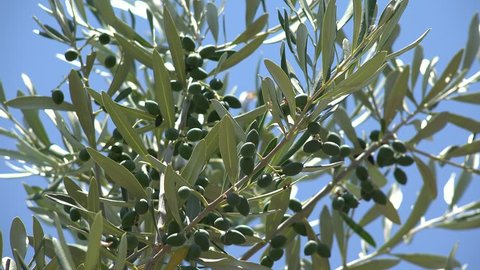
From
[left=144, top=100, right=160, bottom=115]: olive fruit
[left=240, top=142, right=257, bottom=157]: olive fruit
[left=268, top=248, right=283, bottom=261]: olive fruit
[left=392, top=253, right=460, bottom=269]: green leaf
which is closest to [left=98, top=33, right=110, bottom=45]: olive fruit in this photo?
[left=144, top=100, right=160, bottom=115]: olive fruit

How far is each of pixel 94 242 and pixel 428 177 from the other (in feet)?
4.20

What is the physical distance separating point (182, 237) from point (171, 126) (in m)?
0.42

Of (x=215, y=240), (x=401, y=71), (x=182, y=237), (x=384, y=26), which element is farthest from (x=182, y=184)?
(x=401, y=71)

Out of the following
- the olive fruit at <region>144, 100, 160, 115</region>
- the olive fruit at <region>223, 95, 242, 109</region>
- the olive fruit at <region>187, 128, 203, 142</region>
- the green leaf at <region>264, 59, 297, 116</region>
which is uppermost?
the olive fruit at <region>223, 95, 242, 109</region>

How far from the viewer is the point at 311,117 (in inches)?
65.2

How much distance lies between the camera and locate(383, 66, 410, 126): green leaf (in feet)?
7.97

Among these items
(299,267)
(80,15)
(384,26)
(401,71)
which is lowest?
(299,267)

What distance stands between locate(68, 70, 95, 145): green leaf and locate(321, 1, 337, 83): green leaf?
0.54 metres

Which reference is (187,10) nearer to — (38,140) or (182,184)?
(38,140)

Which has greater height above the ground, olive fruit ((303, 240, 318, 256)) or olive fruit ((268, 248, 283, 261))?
olive fruit ((303, 240, 318, 256))

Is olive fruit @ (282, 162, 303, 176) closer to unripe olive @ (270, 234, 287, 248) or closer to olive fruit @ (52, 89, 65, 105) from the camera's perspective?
unripe olive @ (270, 234, 287, 248)

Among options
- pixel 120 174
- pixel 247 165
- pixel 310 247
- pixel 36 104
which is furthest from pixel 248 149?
pixel 36 104

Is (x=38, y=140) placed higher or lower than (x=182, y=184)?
higher

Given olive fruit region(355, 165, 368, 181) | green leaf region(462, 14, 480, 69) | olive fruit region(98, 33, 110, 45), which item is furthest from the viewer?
green leaf region(462, 14, 480, 69)
